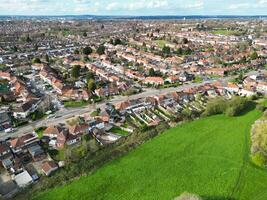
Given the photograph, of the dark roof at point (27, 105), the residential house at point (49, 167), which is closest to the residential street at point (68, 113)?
the dark roof at point (27, 105)

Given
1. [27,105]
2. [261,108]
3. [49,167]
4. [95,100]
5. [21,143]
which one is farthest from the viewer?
[95,100]

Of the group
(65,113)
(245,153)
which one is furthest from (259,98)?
(65,113)

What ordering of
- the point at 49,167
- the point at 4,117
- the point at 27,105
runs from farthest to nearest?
the point at 27,105, the point at 4,117, the point at 49,167

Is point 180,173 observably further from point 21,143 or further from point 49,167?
point 21,143

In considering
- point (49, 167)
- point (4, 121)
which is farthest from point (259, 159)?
point (4, 121)

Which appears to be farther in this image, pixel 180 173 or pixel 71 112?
pixel 71 112

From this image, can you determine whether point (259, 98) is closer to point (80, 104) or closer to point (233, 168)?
point (233, 168)

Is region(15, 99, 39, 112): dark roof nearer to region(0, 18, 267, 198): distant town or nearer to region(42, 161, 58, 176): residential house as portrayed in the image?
region(0, 18, 267, 198): distant town
